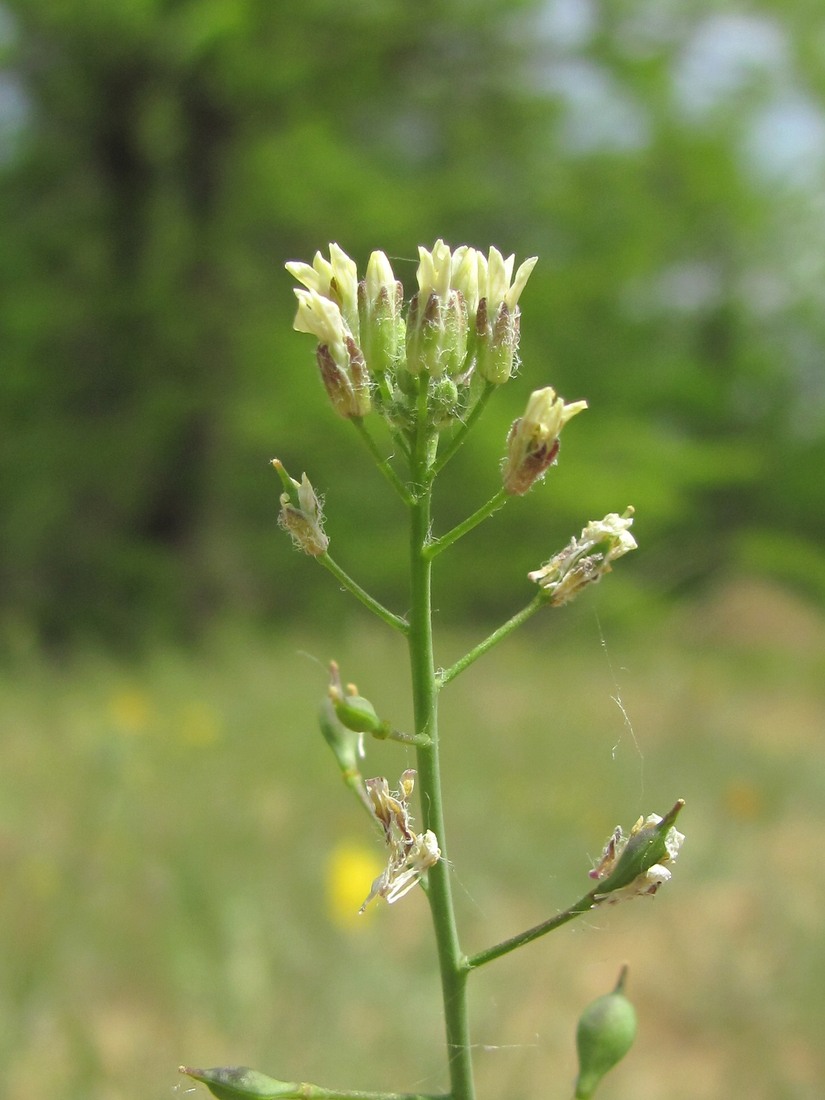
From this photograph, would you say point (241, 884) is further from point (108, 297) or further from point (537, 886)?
point (108, 297)

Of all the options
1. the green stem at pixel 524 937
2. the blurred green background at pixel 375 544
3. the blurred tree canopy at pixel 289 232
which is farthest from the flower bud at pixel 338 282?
the blurred tree canopy at pixel 289 232

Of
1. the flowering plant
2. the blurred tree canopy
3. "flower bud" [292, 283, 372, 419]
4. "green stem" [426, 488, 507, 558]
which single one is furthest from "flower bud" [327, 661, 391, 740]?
the blurred tree canopy

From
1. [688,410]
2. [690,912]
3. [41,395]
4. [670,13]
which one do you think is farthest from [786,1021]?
[688,410]

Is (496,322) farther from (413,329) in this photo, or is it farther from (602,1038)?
(602,1038)

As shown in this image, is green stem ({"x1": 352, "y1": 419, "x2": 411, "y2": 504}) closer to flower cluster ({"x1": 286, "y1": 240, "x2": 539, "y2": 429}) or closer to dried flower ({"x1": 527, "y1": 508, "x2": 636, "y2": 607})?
flower cluster ({"x1": 286, "y1": 240, "x2": 539, "y2": 429})

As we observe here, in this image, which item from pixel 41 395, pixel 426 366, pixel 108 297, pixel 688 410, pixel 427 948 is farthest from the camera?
pixel 688 410

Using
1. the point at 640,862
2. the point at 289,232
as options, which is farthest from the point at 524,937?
the point at 289,232

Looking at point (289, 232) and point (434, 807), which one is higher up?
point (289, 232)
